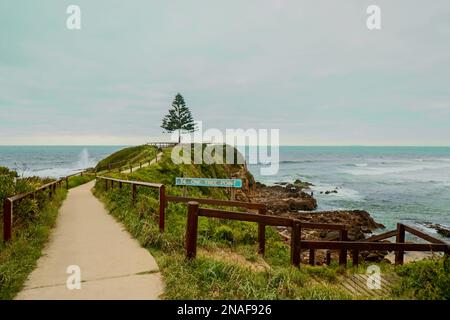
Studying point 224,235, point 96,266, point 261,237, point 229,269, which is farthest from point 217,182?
point 229,269

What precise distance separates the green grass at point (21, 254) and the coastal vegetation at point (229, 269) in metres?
2.17

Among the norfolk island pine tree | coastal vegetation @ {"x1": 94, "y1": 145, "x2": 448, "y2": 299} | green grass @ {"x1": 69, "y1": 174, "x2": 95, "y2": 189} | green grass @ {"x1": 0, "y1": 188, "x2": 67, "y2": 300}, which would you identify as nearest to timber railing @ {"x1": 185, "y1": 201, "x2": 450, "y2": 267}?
coastal vegetation @ {"x1": 94, "y1": 145, "x2": 448, "y2": 299}

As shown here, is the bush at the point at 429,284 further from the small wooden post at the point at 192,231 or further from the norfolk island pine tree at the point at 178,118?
the norfolk island pine tree at the point at 178,118

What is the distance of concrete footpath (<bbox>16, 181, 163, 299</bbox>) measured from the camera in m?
4.61

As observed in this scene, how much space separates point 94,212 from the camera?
11.7 m

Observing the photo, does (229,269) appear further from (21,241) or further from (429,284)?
(21,241)

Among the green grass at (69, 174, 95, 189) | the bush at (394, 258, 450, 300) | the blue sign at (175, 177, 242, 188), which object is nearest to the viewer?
the bush at (394, 258, 450, 300)

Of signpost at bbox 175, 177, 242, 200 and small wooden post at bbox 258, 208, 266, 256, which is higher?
signpost at bbox 175, 177, 242, 200

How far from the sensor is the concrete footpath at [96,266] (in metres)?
4.61

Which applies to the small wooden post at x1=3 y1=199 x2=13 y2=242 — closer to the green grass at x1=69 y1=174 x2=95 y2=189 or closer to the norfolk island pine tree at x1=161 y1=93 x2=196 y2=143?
the green grass at x1=69 y1=174 x2=95 y2=189

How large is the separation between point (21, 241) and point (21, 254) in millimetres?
634

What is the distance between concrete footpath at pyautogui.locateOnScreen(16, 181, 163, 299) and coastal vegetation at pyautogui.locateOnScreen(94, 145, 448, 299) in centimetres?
A: 29
